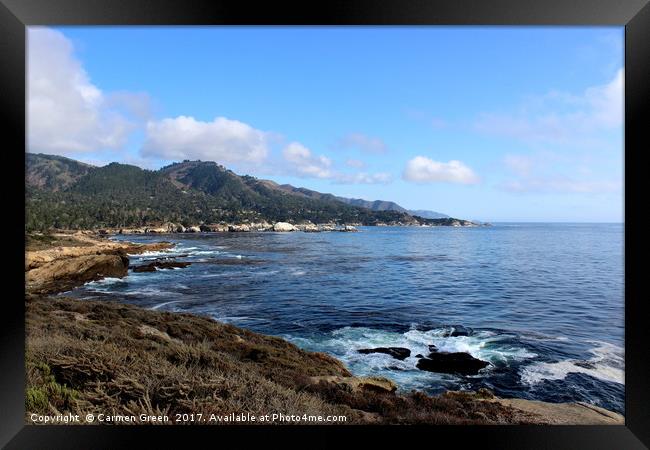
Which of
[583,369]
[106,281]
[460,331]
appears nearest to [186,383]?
[460,331]

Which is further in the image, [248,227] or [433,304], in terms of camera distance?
[248,227]

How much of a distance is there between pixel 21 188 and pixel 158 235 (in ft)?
41.2

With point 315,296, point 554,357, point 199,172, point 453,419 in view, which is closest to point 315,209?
point 199,172

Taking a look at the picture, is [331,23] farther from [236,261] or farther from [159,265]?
[236,261]

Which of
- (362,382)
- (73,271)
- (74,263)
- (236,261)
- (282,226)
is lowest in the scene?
(362,382)

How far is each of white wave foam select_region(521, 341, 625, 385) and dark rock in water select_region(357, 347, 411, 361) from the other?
1.62m

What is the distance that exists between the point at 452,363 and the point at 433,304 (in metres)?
2.84

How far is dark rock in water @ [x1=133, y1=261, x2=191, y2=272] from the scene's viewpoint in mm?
9180

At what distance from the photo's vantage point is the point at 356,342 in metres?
5.48

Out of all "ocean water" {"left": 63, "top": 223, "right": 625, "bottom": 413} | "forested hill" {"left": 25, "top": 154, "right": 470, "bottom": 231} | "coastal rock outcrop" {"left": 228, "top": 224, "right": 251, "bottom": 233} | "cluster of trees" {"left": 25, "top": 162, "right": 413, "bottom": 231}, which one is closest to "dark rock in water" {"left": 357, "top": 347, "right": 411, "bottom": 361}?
"ocean water" {"left": 63, "top": 223, "right": 625, "bottom": 413}

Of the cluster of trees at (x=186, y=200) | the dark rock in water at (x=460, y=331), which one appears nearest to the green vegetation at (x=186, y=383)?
the dark rock in water at (x=460, y=331)

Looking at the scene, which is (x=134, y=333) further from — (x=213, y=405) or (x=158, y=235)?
(x=158, y=235)

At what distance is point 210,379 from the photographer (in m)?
3.00

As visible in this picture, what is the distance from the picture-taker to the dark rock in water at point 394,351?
4819mm
